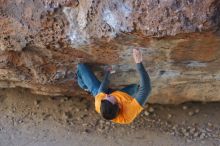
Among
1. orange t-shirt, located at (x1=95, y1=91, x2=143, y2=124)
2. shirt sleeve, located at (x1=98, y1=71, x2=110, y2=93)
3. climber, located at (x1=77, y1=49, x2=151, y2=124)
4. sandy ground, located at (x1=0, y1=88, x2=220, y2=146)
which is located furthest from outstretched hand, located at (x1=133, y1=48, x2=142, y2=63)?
sandy ground, located at (x1=0, y1=88, x2=220, y2=146)

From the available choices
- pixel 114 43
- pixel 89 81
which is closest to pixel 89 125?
pixel 89 81

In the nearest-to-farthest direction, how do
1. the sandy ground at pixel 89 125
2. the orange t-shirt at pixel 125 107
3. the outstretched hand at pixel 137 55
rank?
1. the outstretched hand at pixel 137 55
2. the orange t-shirt at pixel 125 107
3. the sandy ground at pixel 89 125

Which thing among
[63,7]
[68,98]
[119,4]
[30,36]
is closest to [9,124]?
[68,98]

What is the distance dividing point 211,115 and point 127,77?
1149mm

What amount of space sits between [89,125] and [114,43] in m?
1.58

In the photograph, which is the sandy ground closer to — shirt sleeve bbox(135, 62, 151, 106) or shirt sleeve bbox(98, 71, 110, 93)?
shirt sleeve bbox(98, 71, 110, 93)

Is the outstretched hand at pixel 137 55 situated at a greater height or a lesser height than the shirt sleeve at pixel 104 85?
greater

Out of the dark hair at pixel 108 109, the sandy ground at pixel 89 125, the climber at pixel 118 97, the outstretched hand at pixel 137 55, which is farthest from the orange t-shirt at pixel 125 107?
the sandy ground at pixel 89 125

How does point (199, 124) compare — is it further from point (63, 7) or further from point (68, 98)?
point (63, 7)

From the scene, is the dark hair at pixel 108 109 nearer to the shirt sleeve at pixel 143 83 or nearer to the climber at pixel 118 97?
the climber at pixel 118 97

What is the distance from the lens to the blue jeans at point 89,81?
416cm

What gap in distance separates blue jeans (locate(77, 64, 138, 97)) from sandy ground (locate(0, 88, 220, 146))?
79 centimetres

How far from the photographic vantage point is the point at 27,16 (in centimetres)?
397

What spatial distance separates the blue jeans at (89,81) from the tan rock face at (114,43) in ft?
0.29
